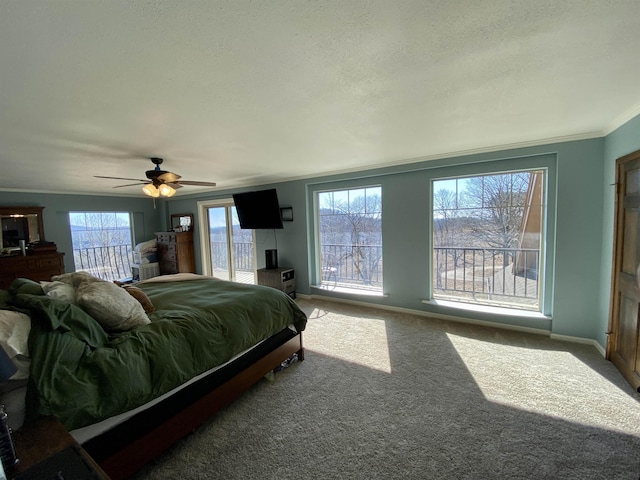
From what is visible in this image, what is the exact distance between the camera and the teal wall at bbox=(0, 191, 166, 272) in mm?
4855

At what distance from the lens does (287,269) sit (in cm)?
478

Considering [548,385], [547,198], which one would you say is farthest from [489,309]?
[547,198]

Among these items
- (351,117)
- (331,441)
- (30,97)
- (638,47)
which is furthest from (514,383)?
(30,97)

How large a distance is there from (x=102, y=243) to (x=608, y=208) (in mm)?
8349

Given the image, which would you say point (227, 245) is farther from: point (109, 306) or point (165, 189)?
point (109, 306)

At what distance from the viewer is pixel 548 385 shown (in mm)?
2146

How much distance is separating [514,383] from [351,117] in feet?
8.38

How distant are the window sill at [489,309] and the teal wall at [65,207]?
660 cm

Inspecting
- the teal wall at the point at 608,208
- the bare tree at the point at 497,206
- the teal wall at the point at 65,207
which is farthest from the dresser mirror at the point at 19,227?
the teal wall at the point at 608,208

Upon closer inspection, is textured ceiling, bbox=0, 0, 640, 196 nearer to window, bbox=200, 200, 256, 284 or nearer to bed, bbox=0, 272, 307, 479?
bed, bbox=0, 272, 307, 479

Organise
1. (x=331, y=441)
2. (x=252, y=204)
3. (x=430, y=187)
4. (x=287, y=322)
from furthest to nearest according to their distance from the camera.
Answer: (x=252, y=204) → (x=430, y=187) → (x=287, y=322) → (x=331, y=441)

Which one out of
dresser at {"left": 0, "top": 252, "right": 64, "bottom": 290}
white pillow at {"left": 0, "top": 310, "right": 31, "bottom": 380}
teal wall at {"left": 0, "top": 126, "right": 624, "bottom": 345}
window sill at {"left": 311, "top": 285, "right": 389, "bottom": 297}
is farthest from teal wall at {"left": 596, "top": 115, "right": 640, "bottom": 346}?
dresser at {"left": 0, "top": 252, "right": 64, "bottom": 290}

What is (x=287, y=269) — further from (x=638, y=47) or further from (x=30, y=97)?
(x=638, y=47)

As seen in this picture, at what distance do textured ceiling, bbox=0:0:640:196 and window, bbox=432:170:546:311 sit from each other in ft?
2.21
